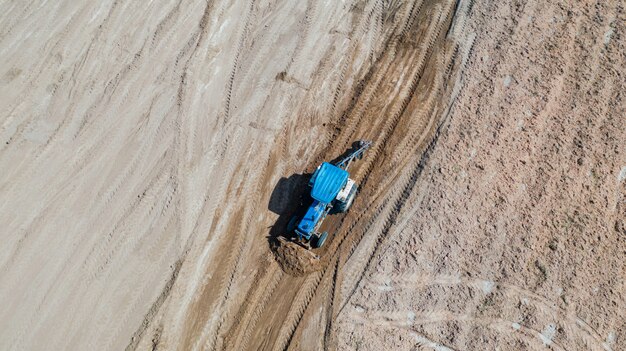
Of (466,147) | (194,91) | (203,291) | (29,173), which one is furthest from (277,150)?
(29,173)

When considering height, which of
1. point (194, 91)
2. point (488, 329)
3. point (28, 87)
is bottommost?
point (488, 329)

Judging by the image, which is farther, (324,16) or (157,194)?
(324,16)

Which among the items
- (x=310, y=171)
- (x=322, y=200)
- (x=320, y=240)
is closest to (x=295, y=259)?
(x=320, y=240)

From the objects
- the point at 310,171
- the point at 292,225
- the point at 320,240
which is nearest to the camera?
the point at 320,240

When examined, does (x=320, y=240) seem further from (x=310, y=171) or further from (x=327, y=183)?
(x=310, y=171)

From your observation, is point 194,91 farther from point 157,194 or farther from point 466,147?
point 466,147

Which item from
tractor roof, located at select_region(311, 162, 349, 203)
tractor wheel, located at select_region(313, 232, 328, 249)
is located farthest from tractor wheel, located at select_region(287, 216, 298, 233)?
tractor roof, located at select_region(311, 162, 349, 203)

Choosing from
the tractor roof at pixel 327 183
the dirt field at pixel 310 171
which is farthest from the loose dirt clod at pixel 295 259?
the tractor roof at pixel 327 183
